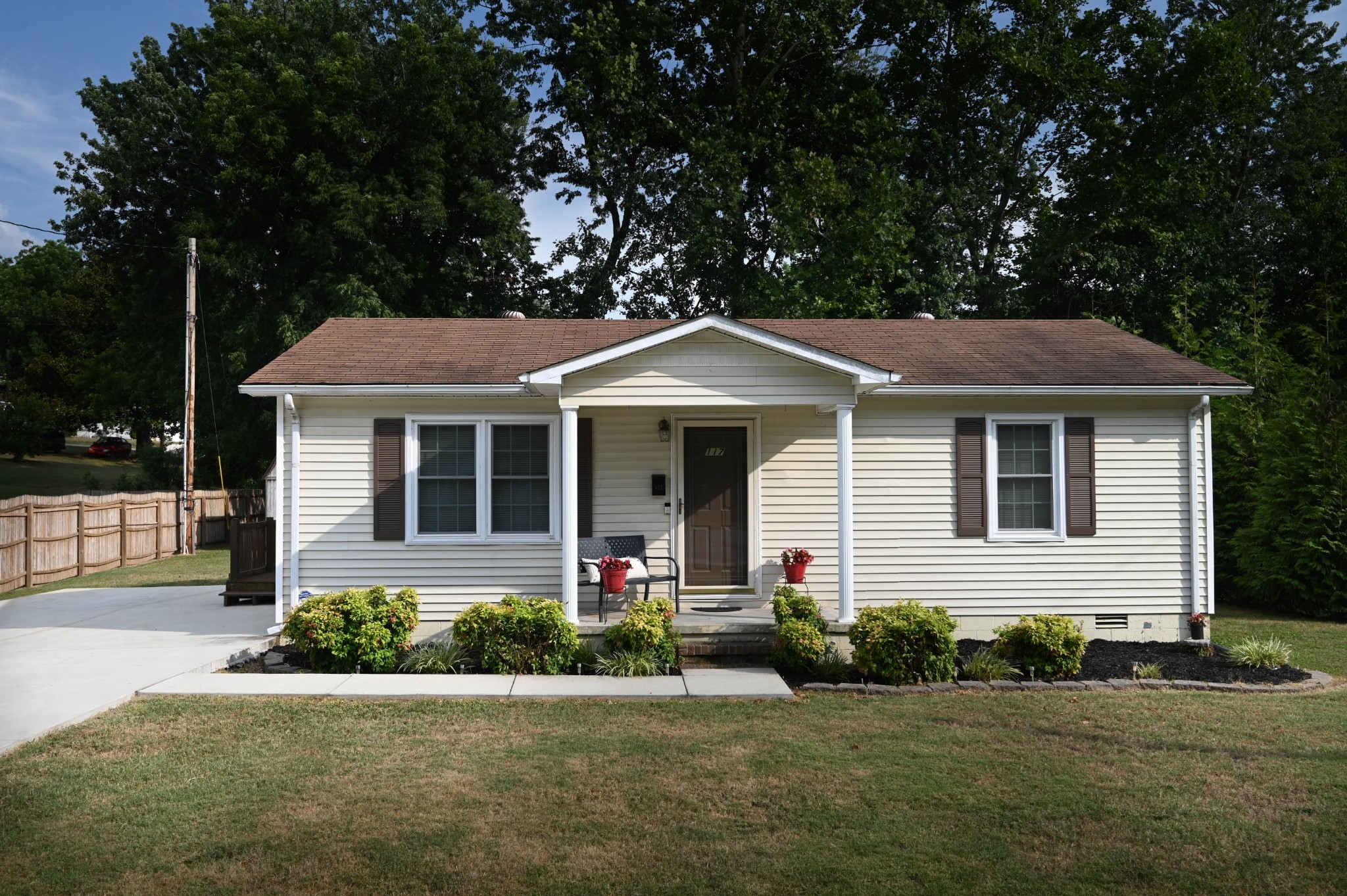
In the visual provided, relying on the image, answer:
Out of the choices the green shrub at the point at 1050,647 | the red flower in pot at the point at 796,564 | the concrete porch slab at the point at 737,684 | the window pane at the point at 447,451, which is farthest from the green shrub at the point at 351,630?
the green shrub at the point at 1050,647

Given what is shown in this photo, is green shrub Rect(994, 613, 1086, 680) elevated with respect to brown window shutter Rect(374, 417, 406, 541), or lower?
lower

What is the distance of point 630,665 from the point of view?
333 inches

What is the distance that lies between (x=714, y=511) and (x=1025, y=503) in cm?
353

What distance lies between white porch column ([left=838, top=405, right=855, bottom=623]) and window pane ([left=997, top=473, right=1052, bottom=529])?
2142 mm

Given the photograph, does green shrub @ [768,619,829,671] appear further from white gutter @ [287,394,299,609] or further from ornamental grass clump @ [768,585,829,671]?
white gutter @ [287,394,299,609]

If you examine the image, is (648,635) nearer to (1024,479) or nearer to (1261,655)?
(1024,479)

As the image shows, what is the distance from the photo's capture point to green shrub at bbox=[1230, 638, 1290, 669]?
351 inches

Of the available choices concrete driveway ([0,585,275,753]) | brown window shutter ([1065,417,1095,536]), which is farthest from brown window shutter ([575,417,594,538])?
brown window shutter ([1065,417,1095,536])

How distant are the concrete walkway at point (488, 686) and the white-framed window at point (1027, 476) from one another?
3726 mm

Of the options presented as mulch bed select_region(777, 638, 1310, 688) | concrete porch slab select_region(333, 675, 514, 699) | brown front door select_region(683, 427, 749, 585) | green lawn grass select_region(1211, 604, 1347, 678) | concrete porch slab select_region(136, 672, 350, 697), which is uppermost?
brown front door select_region(683, 427, 749, 585)

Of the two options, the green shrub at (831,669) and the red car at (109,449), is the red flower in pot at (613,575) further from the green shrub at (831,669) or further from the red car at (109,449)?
the red car at (109,449)

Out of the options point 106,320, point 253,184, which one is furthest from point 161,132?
point 106,320

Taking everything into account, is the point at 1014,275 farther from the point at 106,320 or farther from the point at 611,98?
the point at 106,320

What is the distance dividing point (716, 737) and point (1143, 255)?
20.4m
